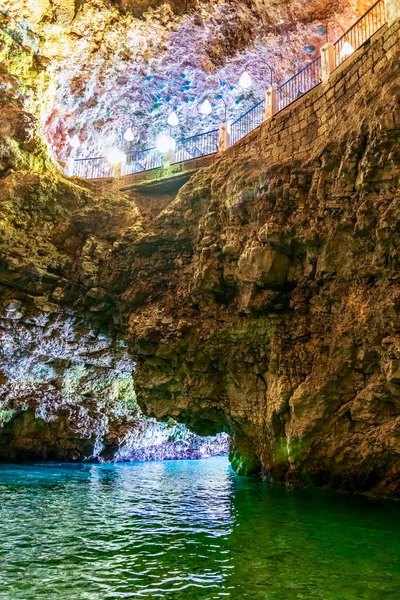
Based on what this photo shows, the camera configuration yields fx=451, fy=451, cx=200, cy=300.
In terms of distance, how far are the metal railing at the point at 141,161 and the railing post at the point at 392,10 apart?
12169 millimetres

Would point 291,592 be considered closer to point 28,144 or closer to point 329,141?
point 329,141

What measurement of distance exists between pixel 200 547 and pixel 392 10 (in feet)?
35.9

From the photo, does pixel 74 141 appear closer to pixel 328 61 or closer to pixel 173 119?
pixel 173 119

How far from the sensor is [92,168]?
20.6 meters

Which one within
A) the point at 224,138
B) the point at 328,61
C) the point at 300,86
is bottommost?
the point at 328,61

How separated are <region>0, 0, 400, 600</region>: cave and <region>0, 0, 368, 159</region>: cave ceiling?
0.09 m

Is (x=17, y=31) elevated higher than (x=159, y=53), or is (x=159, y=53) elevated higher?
(x=159, y=53)

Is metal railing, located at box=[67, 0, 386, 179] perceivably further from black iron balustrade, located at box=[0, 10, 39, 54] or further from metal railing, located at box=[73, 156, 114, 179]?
black iron balustrade, located at box=[0, 10, 39, 54]

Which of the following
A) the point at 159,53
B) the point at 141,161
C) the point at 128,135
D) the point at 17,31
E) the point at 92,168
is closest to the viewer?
the point at 17,31

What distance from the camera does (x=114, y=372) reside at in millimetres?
21906

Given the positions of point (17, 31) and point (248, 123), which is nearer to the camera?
point (17, 31)

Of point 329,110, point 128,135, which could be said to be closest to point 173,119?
point 128,135

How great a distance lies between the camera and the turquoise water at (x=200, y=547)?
482 centimetres

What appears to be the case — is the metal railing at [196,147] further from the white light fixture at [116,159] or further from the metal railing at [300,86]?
the metal railing at [300,86]
